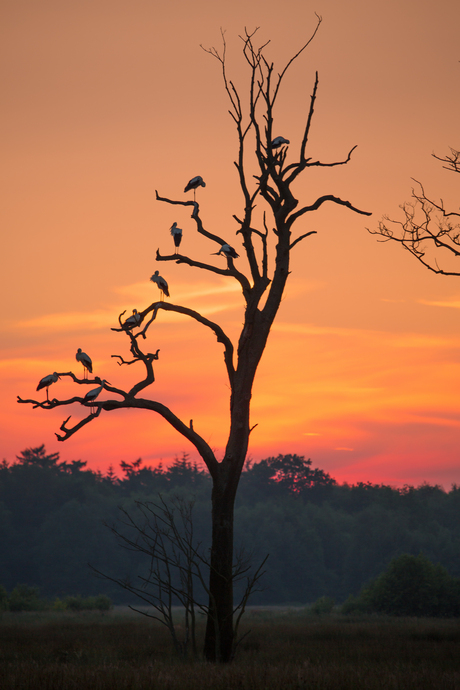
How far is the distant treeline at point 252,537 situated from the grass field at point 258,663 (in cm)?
5199

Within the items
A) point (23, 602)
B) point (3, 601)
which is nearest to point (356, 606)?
point (23, 602)

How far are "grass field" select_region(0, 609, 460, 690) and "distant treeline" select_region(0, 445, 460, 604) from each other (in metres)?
52.0

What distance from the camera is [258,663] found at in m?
12.1

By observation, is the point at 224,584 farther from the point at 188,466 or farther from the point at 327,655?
the point at 188,466

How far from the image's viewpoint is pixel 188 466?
115 m

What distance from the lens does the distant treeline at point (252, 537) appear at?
76000mm

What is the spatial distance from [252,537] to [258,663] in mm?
73075

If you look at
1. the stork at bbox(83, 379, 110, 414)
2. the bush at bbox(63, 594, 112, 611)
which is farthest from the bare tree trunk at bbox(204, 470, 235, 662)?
the bush at bbox(63, 594, 112, 611)

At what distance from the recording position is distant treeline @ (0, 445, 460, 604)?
7600 cm

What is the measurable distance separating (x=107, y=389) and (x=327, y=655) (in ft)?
24.4

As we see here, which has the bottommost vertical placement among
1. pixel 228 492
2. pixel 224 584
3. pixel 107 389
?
pixel 224 584

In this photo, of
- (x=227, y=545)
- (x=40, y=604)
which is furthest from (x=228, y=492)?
(x=40, y=604)

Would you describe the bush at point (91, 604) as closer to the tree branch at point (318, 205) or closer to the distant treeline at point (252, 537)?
the distant treeline at point (252, 537)

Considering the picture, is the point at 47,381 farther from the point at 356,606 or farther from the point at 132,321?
the point at 356,606
